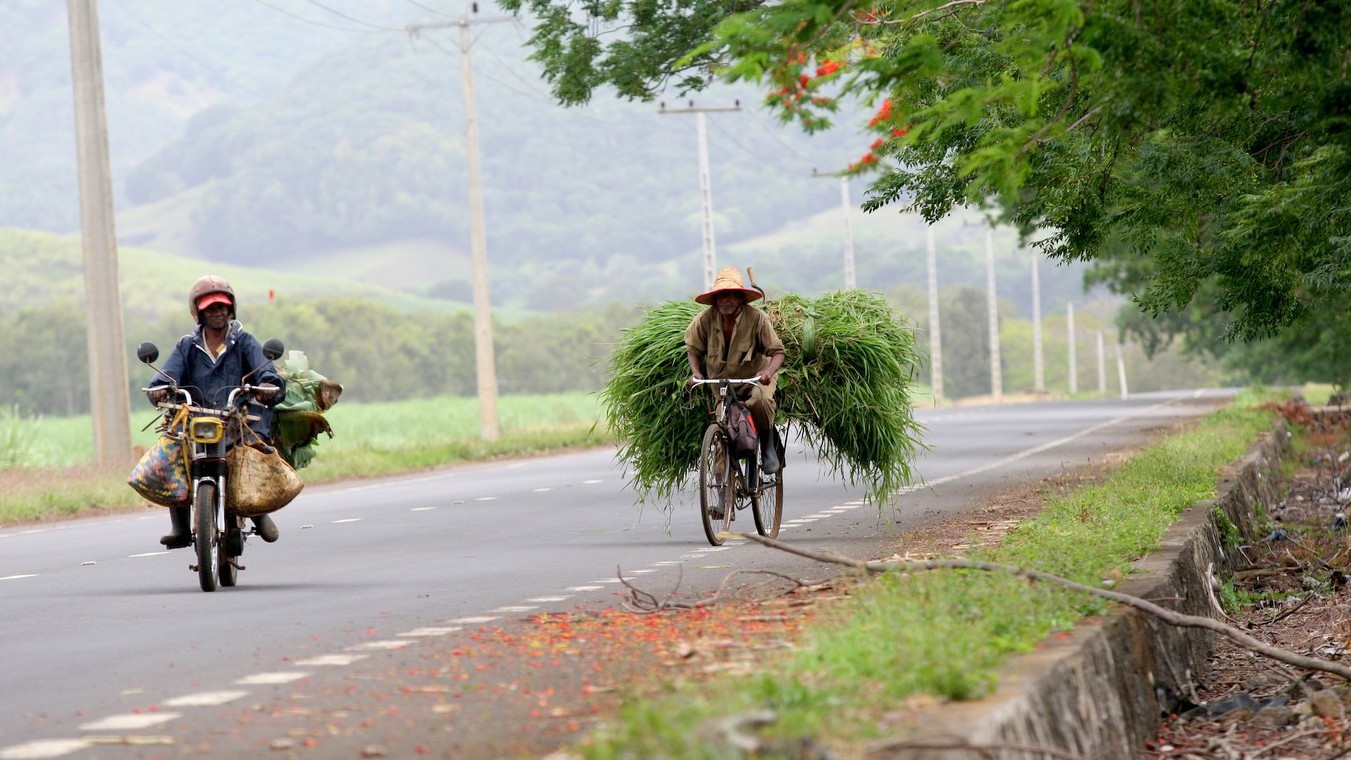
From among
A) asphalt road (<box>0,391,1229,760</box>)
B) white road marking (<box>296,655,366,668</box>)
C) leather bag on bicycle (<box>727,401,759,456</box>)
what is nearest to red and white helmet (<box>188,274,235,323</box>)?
asphalt road (<box>0,391,1229,760</box>)

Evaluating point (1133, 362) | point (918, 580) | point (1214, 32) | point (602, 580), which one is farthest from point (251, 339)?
point (1133, 362)

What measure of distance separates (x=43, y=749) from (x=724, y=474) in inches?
313

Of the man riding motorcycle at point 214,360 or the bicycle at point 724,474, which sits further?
the bicycle at point 724,474

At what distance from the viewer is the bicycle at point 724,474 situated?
1373 cm

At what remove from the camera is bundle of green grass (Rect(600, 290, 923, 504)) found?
1504 cm

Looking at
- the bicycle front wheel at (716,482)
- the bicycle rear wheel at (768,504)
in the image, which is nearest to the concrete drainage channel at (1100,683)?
the bicycle rear wheel at (768,504)

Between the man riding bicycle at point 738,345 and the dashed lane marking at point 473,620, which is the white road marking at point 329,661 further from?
the man riding bicycle at point 738,345

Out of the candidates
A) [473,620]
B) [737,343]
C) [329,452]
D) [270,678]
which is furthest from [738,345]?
[329,452]

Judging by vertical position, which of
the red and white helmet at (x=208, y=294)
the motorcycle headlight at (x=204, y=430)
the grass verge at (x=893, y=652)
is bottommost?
the grass verge at (x=893, y=652)

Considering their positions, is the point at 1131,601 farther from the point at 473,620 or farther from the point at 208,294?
the point at 208,294

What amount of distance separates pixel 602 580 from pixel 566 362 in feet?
410

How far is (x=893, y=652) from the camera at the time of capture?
6.57 m

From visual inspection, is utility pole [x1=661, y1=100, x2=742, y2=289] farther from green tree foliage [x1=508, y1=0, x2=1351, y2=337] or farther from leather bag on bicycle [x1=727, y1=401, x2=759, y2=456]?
leather bag on bicycle [x1=727, y1=401, x2=759, y2=456]

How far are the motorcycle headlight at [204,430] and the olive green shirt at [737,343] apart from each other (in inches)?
144
